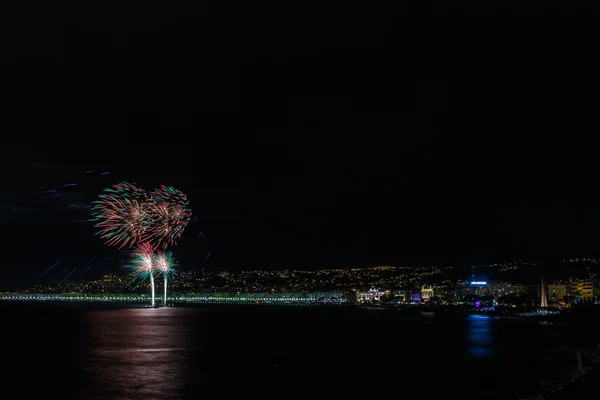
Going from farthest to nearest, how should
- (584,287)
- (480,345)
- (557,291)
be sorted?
(557,291), (584,287), (480,345)

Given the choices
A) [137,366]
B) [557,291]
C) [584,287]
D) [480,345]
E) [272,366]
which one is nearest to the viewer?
[137,366]

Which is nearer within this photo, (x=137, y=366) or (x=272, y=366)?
(x=137, y=366)

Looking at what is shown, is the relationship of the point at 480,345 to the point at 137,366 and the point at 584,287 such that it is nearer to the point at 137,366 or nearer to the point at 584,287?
the point at 137,366

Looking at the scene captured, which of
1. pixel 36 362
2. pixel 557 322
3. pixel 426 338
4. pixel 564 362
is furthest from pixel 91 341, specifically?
pixel 557 322

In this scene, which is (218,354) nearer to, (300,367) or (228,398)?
(300,367)

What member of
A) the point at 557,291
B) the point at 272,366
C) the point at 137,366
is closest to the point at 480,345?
the point at 272,366

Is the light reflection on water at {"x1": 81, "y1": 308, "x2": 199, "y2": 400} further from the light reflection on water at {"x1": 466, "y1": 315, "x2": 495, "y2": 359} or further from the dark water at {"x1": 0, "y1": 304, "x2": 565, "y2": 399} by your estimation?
the light reflection on water at {"x1": 466, "y1": 315, "x2": 495, "y2": 359}

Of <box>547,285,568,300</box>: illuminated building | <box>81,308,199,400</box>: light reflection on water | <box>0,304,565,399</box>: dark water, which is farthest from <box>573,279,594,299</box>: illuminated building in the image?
<box>81,308,199,400</box>: light reflection on water

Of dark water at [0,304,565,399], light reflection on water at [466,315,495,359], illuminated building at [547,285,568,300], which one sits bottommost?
illuminated building at [547,285,568,300]

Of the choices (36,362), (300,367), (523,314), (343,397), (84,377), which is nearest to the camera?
(343,397)

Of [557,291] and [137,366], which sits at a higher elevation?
[137,366]

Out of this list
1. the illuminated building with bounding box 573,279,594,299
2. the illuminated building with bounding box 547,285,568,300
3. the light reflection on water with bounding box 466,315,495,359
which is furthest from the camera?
the illuminated building with bounding box 547,285,568,300
